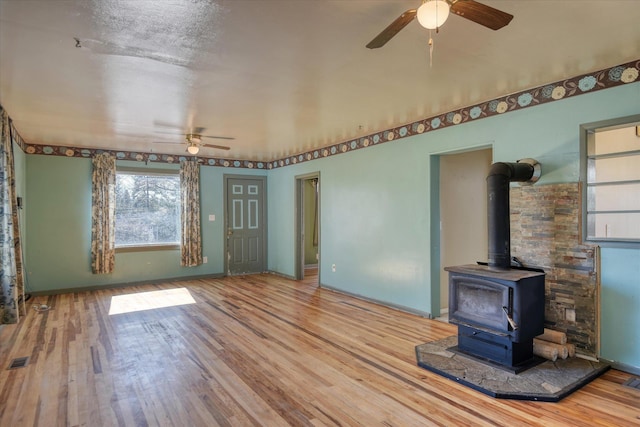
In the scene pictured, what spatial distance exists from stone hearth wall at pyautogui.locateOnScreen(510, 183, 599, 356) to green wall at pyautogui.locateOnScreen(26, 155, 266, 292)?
626 cm

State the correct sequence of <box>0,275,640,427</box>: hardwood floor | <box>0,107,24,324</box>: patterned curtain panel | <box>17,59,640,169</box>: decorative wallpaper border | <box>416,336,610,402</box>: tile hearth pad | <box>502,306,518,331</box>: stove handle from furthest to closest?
<box>0,107,24,324</box>: patterned curtain panel → <box>17,59,640,169</box>: decorative wallpaper border → <box>502,306,518,331</box>: stove handle → <box>416,336,610,402</box>: tile hearth pad → <box>0,275,640,427</box>: hardwood floor

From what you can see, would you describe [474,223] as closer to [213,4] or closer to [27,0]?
[213,4]

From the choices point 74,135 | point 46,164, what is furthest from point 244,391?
point 46,164

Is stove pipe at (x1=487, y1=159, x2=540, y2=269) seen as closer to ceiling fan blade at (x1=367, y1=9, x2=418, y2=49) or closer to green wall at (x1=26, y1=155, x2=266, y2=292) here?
ceiling fan blade at (x1=367, y1=9, x2=418, y2=49)

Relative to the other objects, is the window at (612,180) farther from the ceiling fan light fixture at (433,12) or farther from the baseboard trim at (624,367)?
the ceiling fan light fixture at (433,12)

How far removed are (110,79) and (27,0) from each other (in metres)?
1.20

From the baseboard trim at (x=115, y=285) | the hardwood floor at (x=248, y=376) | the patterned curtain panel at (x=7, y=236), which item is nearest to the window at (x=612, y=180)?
the hardwood floor at (x=248, y=376)

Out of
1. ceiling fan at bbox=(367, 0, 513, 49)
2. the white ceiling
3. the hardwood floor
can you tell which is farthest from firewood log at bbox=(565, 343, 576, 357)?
ceiling fan at bbox=(367, 0, 513, 49)

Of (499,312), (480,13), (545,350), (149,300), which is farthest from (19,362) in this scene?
(545,350)

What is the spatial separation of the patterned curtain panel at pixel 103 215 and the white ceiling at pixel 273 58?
1.81 m

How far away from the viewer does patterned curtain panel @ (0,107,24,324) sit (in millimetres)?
3998

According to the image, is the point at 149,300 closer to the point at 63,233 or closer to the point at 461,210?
the point at 63,233

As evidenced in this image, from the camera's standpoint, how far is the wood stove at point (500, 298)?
2938 mm

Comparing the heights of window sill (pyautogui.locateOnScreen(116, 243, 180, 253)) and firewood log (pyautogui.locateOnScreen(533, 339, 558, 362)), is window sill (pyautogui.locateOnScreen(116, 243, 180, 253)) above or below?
above
